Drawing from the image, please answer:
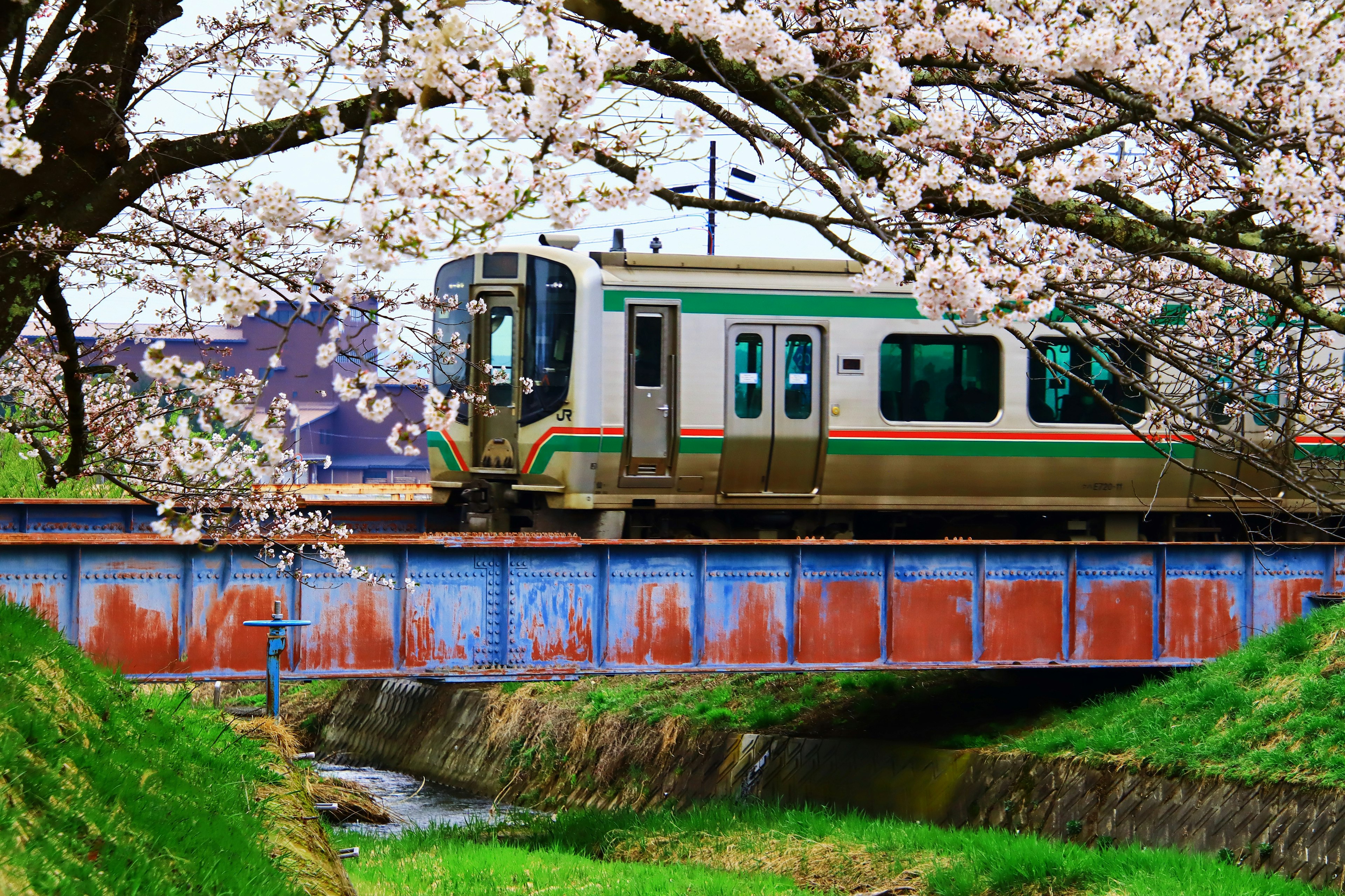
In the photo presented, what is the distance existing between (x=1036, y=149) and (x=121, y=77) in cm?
483

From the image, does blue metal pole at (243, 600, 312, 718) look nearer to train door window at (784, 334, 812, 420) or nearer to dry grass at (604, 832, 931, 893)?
dry grass at (604, 832, 931, 893)

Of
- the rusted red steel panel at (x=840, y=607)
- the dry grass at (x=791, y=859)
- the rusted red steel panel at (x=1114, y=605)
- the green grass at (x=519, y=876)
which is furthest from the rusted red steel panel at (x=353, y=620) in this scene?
the rusted red steel panel at (x=1114, y=605)

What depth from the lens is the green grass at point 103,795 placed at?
16.3ft

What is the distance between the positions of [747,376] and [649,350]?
1201 millimetres

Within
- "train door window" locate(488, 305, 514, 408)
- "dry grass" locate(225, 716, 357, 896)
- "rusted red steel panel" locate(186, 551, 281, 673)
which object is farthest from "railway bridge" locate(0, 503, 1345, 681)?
"train door window" locate(488, 305, 514, 408)

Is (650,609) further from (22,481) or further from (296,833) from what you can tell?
(22,481)

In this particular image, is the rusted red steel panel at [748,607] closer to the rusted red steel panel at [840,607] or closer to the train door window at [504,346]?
the rusted red steel panel at [840,607]

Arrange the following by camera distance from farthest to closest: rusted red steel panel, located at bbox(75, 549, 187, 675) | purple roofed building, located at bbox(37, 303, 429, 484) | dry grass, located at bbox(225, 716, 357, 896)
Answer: purple roofed building, located at bbox(37, 303, 429, 484) < rusted red steel panel, located at bbox(75, 549, 187, 675) < dry grass, located at bbox(225, 716, 357, 896)

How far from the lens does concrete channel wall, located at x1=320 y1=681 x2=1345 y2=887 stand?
12102mm

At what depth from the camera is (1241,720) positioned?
13.7 meters

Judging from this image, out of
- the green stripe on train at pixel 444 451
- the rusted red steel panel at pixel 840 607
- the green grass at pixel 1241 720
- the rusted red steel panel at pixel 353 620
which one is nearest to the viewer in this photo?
the green grass at pixel 1241 720

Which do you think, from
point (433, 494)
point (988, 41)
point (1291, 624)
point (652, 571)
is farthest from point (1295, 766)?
point (433, 494)

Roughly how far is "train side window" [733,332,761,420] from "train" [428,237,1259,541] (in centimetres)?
2

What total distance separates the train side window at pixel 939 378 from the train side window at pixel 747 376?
150cm
